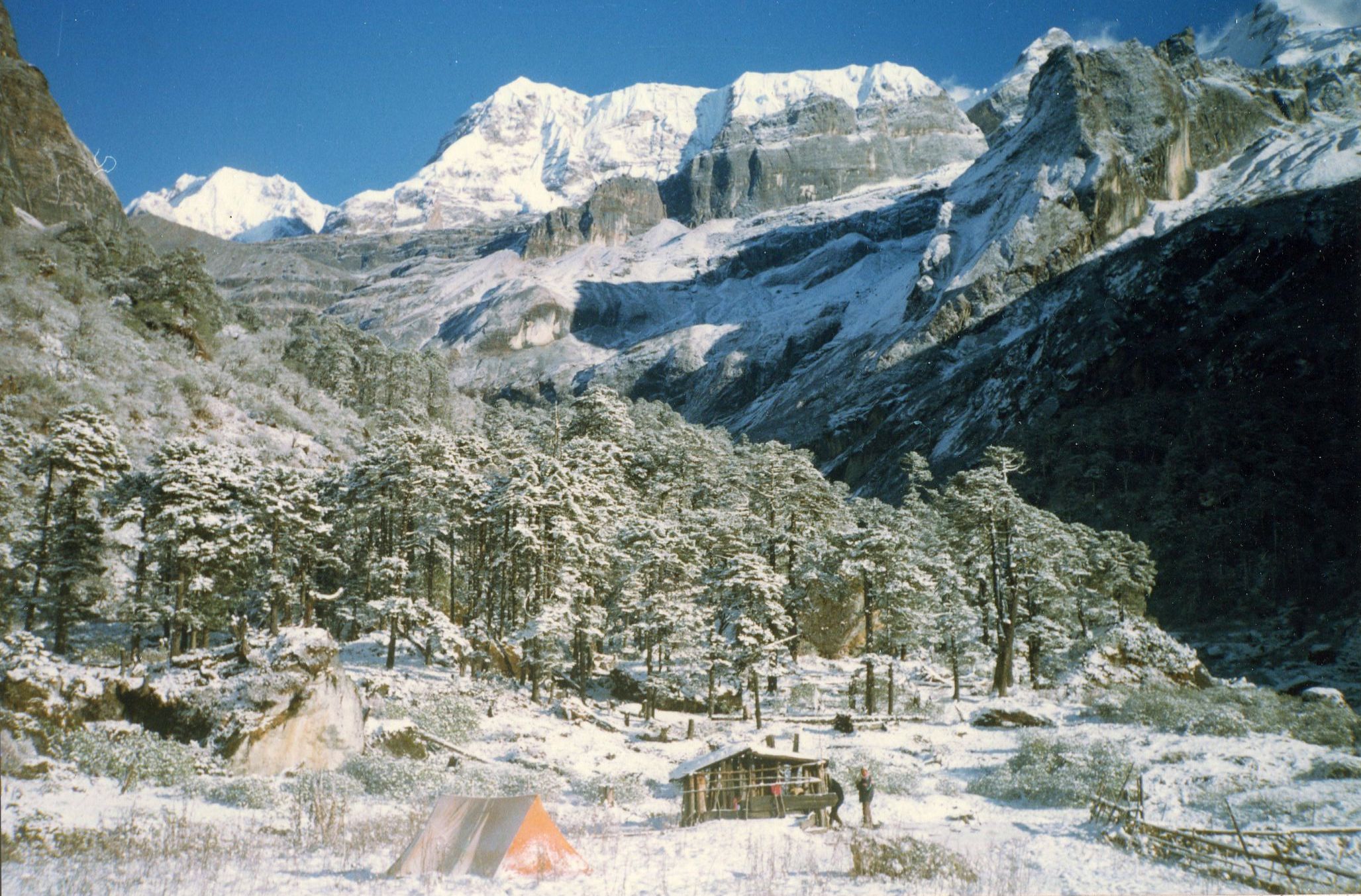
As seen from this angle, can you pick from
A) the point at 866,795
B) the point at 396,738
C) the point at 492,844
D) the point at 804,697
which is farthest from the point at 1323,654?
the point at 492,844

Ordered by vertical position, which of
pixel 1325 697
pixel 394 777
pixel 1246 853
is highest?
pixel 1325 697

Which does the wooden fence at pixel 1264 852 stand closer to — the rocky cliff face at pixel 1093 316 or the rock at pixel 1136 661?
the rock at pixel 1136 661

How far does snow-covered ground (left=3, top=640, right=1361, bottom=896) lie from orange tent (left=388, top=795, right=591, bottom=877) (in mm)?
435

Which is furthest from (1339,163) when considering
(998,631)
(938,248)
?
(998,631)

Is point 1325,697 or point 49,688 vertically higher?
point 1325,697

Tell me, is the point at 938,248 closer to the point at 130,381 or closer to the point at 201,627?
the point at 130,381

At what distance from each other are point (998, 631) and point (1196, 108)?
→ 170490mm

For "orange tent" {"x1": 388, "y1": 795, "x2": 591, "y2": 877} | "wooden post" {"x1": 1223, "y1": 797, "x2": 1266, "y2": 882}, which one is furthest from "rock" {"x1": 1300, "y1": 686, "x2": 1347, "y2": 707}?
"orange tent" {"x1": 388, "y1": 795, "x2": 591, "y2": 877}

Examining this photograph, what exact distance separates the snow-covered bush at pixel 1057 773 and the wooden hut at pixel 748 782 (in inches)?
280

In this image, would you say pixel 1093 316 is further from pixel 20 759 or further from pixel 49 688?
pixel 20 759

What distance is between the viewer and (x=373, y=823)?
18.7 meters

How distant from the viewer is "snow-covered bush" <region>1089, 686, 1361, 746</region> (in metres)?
30.2

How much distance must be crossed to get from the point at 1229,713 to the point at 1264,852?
15082 millimetres

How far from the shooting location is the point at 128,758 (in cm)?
2094
